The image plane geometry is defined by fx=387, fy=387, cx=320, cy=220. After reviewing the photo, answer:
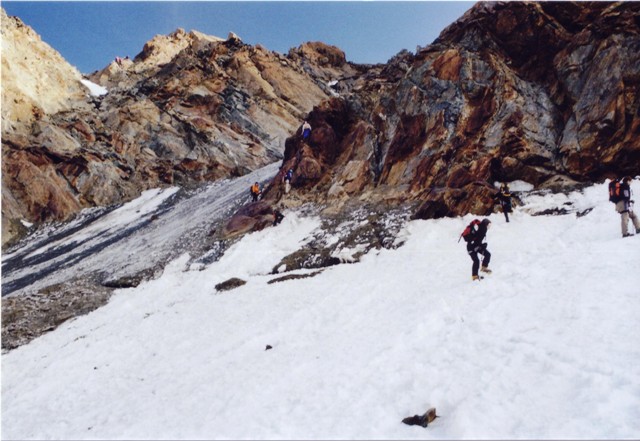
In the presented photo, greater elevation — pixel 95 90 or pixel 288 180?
pixel 95 90

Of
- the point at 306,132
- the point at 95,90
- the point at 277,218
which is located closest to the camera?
the point at 277,218

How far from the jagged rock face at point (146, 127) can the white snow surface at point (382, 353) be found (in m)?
33.3

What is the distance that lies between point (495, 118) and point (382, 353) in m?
20.7

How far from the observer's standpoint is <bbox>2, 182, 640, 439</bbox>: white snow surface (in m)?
5.89

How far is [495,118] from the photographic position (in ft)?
79.7

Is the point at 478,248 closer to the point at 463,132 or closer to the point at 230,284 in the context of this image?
the point at 230,284

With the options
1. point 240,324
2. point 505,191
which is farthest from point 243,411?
point 505,191

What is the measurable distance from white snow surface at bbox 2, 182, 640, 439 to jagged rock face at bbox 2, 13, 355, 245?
33274mm

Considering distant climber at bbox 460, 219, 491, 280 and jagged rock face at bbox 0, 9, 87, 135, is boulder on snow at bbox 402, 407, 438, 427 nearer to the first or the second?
distant climber at bbox 460, 219, 491, 280

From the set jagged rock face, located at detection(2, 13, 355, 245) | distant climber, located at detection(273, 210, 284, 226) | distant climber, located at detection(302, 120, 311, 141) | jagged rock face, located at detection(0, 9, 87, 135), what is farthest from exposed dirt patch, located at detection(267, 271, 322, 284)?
jagged rock face, located at detection(0, 9, 87, 135)

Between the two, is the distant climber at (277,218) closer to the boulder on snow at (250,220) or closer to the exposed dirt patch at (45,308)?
the boulder on snow at (250,220)

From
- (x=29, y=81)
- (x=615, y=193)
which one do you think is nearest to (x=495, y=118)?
(x=615, y=193)

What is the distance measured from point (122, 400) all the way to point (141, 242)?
2115cm

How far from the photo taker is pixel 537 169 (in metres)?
21.9
